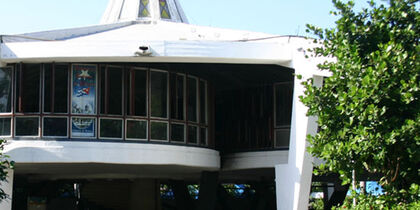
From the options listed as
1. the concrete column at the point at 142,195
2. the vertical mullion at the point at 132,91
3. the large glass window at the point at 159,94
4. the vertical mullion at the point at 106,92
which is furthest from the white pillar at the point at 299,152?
the concrete column at the point at 142,195

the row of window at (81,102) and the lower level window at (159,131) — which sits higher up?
the row of window at (81,102)

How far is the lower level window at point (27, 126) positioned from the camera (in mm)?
17167

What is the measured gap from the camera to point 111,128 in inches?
688

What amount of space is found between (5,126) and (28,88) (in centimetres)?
124

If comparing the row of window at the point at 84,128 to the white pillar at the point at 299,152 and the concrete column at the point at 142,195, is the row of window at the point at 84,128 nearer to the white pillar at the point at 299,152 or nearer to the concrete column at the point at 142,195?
the white pillar at the point at 299,152

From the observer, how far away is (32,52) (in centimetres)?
1694

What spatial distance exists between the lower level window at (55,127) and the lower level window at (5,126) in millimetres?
1063

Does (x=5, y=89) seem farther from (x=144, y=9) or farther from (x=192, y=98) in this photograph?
(x=144, y=9)

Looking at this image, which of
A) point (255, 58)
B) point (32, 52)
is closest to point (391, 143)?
point (255, 58)

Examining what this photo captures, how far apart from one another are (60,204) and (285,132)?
9382 mm

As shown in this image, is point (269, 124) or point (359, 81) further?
point (269, 124)

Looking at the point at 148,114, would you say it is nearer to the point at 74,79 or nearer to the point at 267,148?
the point at 74,79

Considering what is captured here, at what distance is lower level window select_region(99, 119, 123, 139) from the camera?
1739cm

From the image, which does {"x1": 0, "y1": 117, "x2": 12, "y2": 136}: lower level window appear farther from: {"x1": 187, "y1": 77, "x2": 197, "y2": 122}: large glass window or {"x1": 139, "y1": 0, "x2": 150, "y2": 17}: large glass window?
{"x1": 139, "y1": 0, "x2": 150, "y2": 17}: large glass window
